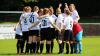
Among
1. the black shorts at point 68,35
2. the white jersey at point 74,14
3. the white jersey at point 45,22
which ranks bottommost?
the black shorts at point 68,35

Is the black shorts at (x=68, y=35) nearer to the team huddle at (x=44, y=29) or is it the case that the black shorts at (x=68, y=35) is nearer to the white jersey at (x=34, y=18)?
the team huddle at (x=44, y=29)

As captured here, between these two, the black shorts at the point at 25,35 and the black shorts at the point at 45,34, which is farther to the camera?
the black shorts at the point at 25,35

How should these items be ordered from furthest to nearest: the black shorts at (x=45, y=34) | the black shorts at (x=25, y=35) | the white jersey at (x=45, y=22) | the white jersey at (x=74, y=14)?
the white jersey at (x=74, y=14), the black shorts at (x=25, y=35), the black shorts at (x=45, y=34), the white jersey at (x=45, y=22)

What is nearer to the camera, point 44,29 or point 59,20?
point 44,29

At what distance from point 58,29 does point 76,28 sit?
A: 3.05 feet

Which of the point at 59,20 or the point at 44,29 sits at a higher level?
the point at 59,20

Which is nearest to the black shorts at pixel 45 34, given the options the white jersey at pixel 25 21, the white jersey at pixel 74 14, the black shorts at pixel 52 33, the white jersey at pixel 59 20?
the black shorts at pixel 52 33

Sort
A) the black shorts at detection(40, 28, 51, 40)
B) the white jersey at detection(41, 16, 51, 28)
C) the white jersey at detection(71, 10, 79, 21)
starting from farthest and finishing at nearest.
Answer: the white jersey at detection(71, 10, 79, 21), the black shorts at detection(40, 28, 51, 40), the white jersey at detection(41, 16, 51, 28)

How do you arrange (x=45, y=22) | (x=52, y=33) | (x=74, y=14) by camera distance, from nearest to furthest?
1. (x=45, y=22)
2. (x=52, y=33)
3. (x=74, y=14)

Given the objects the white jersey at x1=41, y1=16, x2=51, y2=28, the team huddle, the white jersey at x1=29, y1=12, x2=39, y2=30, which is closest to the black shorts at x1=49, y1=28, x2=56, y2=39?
the team huddle

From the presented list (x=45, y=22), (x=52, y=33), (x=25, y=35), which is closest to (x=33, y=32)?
(x=25, y=35)

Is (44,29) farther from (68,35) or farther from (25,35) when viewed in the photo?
(68,35)

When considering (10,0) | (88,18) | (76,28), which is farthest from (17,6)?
(76,28)

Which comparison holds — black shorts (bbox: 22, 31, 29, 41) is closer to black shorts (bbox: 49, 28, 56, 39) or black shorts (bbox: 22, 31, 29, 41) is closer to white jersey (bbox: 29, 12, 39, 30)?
white jersey (bbox: 29, 12, 39, 30)
